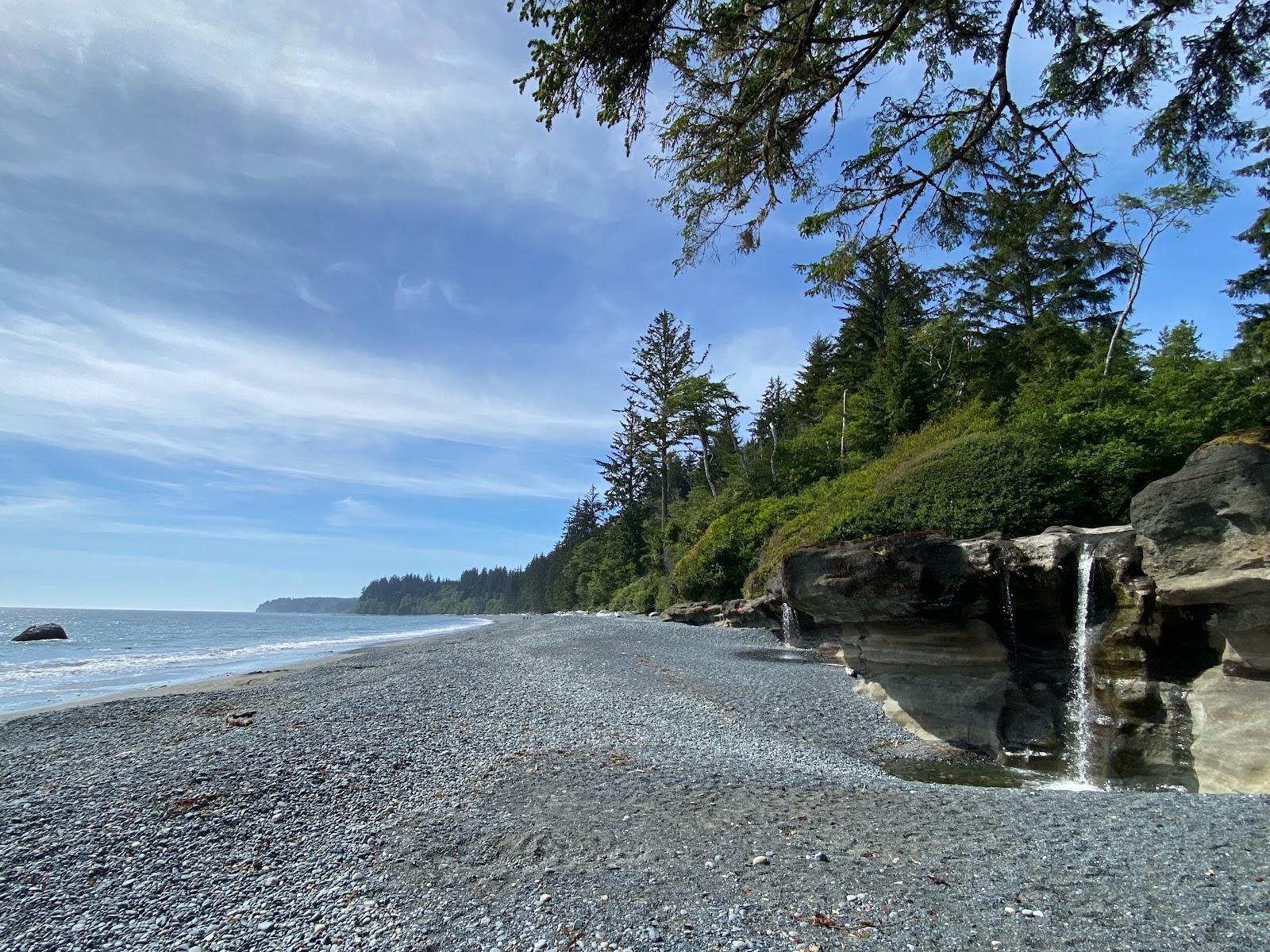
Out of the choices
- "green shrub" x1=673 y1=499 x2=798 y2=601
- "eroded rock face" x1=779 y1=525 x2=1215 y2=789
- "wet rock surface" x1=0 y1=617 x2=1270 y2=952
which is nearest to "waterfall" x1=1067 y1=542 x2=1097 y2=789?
"eroded rock face" x1=779 y1=525 x2=1215 y2=789

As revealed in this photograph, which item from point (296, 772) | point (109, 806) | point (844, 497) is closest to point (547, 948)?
point (296, 772)

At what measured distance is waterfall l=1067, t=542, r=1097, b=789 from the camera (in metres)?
7.50

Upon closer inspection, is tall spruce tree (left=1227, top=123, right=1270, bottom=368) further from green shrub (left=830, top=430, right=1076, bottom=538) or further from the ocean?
the ocean

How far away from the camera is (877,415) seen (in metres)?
26.6

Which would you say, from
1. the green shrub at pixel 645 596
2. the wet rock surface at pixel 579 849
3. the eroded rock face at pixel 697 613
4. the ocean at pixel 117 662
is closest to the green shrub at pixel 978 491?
the wet rock surface at pixel 579 849

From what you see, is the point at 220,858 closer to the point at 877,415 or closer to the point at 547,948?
the point at 547,948

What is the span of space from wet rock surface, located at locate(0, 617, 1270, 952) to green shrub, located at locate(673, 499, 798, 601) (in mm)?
17050

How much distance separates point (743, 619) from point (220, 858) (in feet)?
62.2

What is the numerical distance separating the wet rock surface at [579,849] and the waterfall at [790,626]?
7549 mm

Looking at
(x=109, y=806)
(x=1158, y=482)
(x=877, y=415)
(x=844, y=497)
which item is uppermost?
(x=877, y=415)

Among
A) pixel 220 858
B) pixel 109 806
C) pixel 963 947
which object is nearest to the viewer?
pixel 963 947

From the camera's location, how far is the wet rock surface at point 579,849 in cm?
331

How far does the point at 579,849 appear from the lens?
433 cm

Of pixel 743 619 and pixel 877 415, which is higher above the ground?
pixel 877 415
